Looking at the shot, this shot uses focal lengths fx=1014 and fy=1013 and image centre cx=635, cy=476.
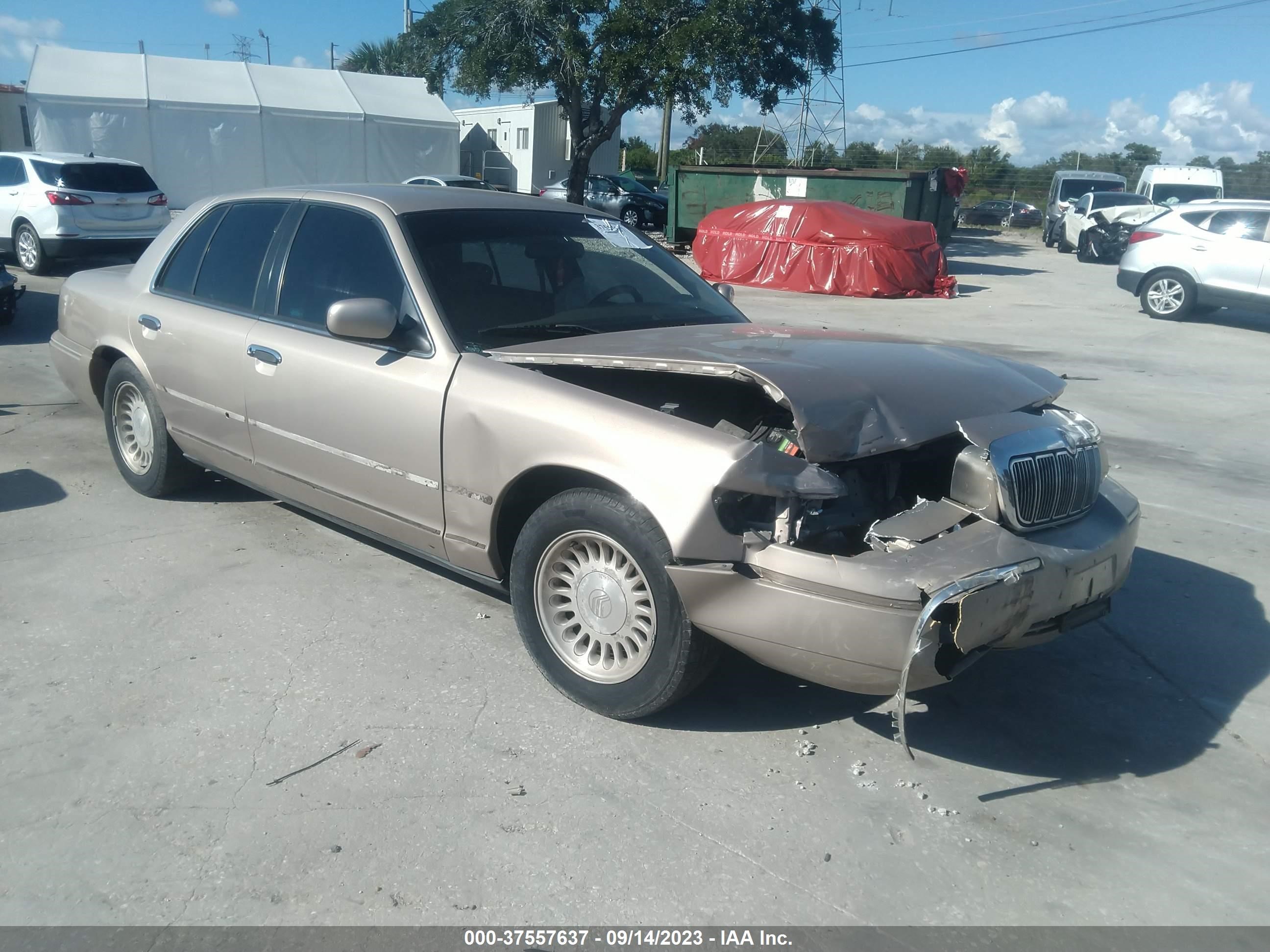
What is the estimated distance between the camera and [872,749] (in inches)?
133

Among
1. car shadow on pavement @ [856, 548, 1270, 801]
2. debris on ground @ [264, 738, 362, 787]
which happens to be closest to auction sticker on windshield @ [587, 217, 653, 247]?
car shadow on pavement @ [856, 548, 1270, 801]

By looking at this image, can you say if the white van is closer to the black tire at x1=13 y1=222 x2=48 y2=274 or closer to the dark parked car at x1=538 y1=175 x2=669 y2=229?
the dark parked car at x1=538 y1=175 x2=669 y2=229

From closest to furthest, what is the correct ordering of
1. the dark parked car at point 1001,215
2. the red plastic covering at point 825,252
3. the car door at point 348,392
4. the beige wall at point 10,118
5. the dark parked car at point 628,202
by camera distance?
the car door at point 348,392
the red plastic covering at point 825,252
the dark parked car at point 628,202
the beige wall at point 10,118
the dark parked car at point 1001,215

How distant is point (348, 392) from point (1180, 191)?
2996 cm

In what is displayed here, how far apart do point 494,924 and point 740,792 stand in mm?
895

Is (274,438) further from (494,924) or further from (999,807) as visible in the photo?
(999,807)

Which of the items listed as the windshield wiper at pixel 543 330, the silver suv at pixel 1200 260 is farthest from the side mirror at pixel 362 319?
the silver suv at pixel 1200 260

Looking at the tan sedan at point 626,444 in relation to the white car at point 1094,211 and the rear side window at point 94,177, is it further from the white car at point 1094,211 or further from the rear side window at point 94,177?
the white car at point 1094,211

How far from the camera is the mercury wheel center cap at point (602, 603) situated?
333cm

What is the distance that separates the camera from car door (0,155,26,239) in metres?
14.5

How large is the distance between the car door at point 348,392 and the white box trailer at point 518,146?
127ft
